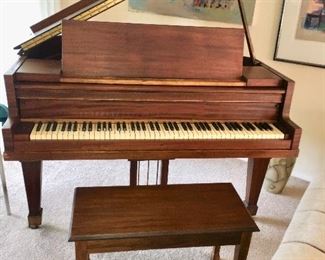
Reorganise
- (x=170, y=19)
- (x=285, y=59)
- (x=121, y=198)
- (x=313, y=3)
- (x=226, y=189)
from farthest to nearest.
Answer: (x=170, y=19)
(x=285, y=59)
(x=313, y=3)
(x=226, y=189)
(x=121, y=198)

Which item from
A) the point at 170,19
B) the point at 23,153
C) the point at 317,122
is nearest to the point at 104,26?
the point at 23,153

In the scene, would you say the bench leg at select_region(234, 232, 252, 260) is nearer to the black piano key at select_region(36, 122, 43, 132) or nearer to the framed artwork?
the black piano key at select_region(36, 122, 43, 132)

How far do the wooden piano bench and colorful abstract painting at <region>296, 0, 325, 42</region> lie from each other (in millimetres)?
1414

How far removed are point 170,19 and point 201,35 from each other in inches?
49.2

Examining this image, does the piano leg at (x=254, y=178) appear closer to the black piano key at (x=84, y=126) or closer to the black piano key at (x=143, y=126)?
the black piano key at (x=143, y=126)

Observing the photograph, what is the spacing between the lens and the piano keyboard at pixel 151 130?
1562 millimetres

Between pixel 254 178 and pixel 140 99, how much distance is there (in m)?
0.91

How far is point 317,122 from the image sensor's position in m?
2.56

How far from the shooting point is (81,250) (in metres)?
1.30

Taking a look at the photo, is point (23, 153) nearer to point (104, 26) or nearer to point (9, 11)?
point (104, 26)

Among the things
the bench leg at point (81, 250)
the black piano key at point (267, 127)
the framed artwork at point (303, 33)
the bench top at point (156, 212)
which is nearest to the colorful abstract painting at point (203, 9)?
the framed artwork at point (303, 33)

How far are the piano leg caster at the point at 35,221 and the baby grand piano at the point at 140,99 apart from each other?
0.23m

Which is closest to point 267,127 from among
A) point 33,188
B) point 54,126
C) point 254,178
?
point 254,178

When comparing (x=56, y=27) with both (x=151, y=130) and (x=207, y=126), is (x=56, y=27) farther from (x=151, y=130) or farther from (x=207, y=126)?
(x=207, y=126)
